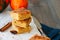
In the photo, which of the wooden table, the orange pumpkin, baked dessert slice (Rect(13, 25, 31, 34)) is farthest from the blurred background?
baked dessert slice (Rect(13, 25, 31, 34))

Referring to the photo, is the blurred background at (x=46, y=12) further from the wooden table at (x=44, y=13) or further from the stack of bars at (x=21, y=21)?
the stack of bars at (x=21, y=21)

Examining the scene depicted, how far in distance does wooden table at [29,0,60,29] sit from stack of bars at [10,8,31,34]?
60 centimetres

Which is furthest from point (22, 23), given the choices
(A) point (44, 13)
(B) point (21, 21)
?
(A) point (44, 13)

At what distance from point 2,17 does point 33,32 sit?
0.18 metres

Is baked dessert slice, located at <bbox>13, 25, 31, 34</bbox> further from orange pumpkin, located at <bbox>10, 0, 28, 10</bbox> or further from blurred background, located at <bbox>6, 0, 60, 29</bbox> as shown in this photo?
blurred background, located at <bbox>6, 0, 60, 29</bbox>

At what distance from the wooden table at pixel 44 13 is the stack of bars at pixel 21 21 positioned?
23.5 inches

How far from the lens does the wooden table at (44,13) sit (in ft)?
4.28

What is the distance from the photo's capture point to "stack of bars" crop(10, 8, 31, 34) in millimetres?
650

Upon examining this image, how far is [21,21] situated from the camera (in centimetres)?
66

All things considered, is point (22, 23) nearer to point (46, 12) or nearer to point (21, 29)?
point (21, 29)

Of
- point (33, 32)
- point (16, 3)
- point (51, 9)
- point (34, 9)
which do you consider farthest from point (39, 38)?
point (51, 9)

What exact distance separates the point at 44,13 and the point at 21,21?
2.30 feet

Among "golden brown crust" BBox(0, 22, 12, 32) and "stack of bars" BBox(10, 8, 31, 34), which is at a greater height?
"stack of bars" BBox(10, 8, 31, 34)

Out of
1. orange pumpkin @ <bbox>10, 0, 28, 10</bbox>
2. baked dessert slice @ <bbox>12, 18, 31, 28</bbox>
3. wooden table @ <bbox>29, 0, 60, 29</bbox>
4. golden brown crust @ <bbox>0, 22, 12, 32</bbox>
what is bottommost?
wooden table @ <bbox>29, 0, 60, 29</bbox>
